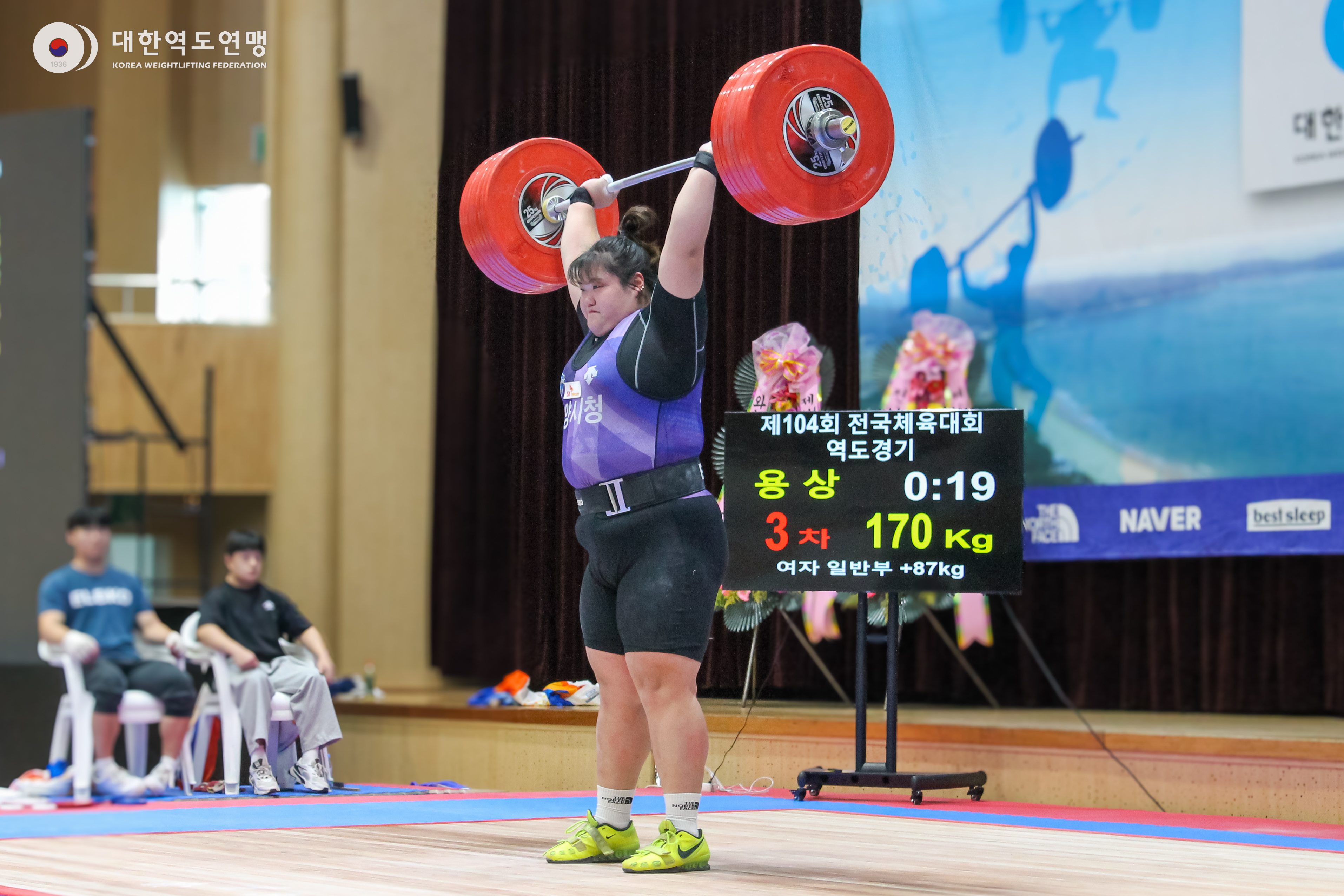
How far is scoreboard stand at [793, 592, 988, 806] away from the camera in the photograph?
4047 mm

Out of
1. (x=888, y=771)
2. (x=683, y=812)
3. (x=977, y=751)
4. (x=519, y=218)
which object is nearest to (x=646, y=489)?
(x=683, y=812)

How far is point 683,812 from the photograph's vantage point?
2.64 metres

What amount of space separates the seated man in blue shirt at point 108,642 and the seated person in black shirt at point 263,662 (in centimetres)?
17

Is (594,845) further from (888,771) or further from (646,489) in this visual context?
(888,771)

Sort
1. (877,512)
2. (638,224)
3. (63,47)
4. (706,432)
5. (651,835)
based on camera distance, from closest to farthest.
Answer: (638,224), (651,835), (877,512), (706,432), (63,47)

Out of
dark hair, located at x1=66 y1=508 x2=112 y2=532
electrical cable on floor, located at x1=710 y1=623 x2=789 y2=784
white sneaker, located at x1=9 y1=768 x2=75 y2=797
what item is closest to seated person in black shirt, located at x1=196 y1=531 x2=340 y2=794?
dark hair, located at x1=66 y1=508 x2=112 y2=532

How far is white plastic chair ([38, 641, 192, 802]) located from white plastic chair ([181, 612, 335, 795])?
11cm

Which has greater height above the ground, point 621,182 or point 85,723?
point 621,182

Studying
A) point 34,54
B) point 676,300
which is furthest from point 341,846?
point 34,54

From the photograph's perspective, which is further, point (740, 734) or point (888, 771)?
point (740, 734)

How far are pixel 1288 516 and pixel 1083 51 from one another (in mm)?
1943

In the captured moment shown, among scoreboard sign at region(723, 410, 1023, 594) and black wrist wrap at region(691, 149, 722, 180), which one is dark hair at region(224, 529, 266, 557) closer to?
scoreboard sign at region(723, 410, 1023, 594)

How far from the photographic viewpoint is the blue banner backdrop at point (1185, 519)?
484 cm

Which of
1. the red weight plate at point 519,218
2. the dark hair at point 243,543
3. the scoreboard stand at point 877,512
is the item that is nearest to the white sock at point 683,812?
the red weight plate at point 519,218
